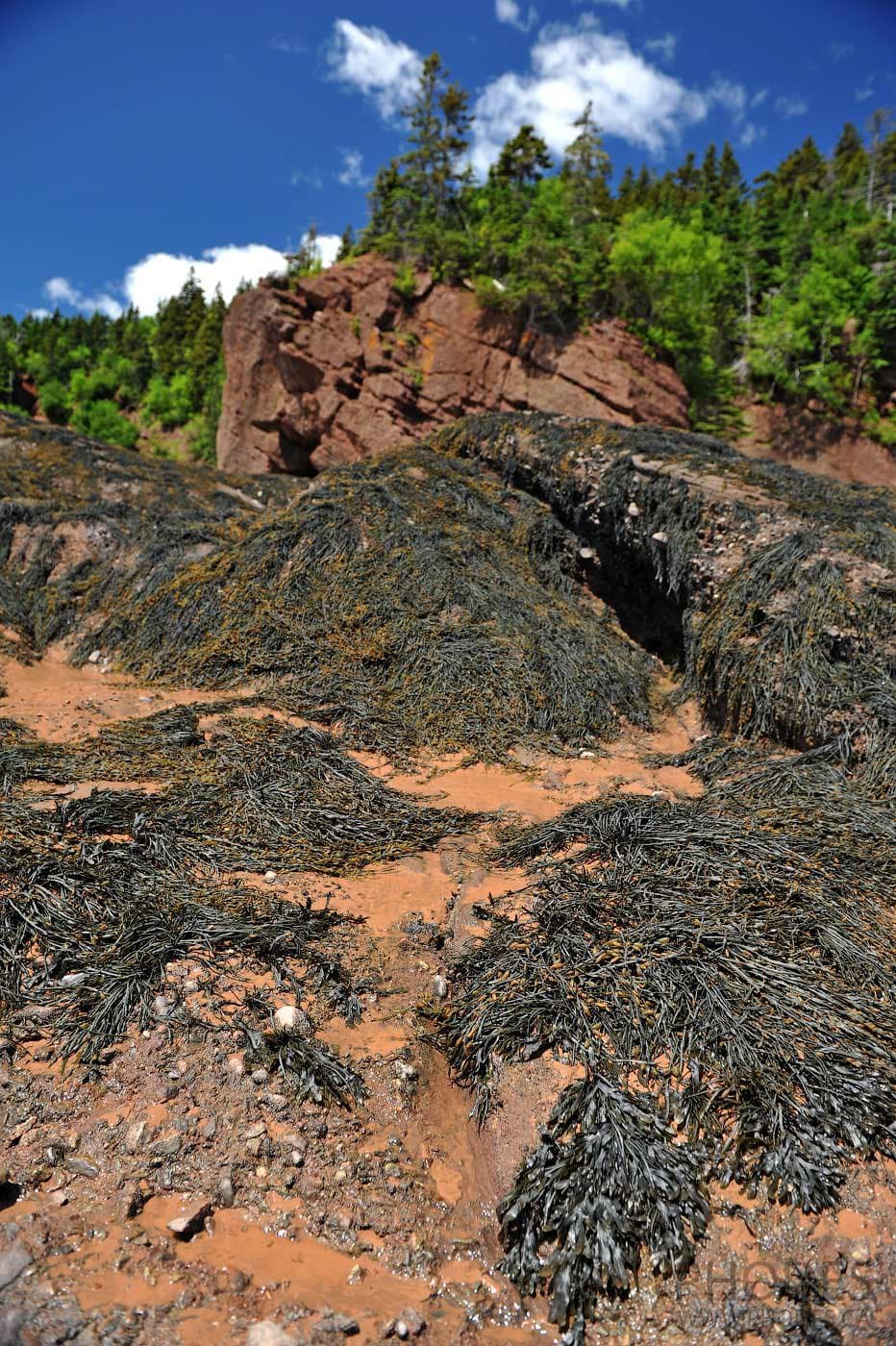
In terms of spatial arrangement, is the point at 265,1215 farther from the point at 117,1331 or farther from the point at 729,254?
the point at 729,254

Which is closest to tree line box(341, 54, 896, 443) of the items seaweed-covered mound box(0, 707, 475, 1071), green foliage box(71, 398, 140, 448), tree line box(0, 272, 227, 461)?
seaweed-covered mound box(0, 707, 475, 1071)

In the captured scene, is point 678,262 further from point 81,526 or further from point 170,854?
point 170,854

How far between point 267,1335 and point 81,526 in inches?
377

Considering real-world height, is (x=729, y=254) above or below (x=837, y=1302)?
above

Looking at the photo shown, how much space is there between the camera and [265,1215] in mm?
2209

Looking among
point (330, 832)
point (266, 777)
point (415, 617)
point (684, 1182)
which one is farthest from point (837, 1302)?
point (415, 617)

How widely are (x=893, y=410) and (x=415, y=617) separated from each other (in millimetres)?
20067

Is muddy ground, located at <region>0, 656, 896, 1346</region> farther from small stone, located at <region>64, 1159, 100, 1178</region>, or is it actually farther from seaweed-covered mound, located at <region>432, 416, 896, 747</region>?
seaweed-covered mound, located at <region>432, 416, 896, 747</region>

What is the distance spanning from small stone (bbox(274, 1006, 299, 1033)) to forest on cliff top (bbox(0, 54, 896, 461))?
17.1 m

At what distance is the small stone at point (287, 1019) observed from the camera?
2.78 m

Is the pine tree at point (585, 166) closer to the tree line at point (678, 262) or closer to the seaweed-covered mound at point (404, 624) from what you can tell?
the tree line at point (678, 262)

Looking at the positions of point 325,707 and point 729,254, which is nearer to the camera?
point 325,707

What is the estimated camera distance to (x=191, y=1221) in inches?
83.8

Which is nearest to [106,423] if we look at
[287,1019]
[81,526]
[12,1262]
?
[81,526]
